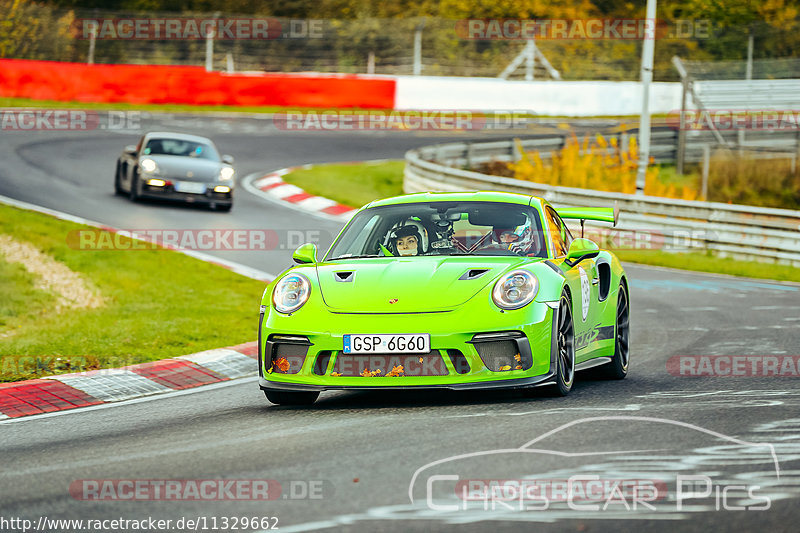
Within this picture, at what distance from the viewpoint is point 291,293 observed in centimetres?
779

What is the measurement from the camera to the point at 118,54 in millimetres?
42094

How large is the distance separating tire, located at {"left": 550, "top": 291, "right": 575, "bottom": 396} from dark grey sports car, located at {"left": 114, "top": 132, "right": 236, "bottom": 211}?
14437 millimetres

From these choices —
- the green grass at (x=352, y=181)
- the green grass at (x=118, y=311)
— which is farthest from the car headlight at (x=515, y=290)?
the green grass at (x=352, y=181)

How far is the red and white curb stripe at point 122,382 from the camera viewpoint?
8.63m

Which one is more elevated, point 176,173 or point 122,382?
point 176,173

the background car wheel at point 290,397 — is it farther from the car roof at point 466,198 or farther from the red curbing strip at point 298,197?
the red curbing strip at point 298,197

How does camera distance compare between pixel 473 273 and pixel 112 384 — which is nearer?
pixel 473 273

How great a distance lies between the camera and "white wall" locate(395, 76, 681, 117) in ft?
133

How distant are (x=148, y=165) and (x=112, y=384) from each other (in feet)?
42.0

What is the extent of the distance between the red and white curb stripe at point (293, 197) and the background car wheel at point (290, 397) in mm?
14249

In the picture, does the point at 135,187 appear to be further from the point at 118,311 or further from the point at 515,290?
the point at 515,290

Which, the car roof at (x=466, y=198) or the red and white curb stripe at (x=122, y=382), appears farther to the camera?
the car roof at (x=466, y=198)

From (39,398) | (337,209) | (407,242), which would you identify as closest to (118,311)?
(39,398)

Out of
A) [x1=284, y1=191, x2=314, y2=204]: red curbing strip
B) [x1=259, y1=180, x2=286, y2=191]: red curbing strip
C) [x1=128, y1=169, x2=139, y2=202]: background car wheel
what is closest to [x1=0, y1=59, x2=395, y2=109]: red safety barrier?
[x1=259, y1=180, x2=286, y2=191]: red curbing strip
